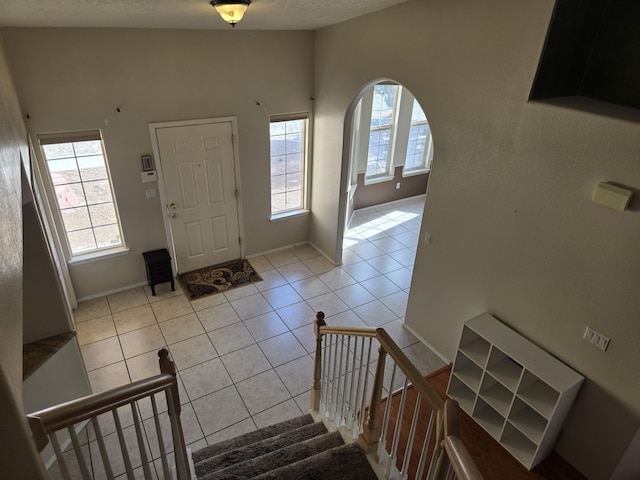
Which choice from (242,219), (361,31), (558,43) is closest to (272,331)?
(242,219)

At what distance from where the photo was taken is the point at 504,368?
10.7 feet

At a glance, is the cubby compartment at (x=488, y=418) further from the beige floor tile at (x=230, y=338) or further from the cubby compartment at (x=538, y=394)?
the beige floor tile at (x=230, y=338)

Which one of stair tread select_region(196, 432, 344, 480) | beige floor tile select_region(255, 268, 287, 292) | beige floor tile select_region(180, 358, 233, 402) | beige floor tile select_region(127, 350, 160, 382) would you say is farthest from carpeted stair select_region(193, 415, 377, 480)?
beige floor tile select_region(255, 268, 287, 292)

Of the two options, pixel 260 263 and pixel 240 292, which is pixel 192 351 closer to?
pixel 240 292

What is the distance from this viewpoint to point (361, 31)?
434cm

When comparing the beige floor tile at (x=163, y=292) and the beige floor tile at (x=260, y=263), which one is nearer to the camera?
the beige floor tile at (x=163, y=292)

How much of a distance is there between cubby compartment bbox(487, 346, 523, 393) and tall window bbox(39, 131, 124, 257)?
4.33 m

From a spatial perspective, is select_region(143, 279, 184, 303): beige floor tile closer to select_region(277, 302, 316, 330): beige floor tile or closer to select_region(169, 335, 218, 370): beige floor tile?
select_region(169, 335, 218, 370): beige floor tile

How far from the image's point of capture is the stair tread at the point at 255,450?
2.81 meters

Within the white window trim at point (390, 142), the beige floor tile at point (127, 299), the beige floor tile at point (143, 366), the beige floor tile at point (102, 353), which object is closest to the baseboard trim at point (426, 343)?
the beige floor tile at point (143, 366)

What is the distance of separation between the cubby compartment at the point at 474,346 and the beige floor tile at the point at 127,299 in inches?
147

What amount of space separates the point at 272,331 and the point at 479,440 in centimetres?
234

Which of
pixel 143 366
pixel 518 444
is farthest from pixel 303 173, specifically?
pixel 518 444

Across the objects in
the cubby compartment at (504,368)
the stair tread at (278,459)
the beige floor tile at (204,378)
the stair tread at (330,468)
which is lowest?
the beige floor tile at (204,378)
